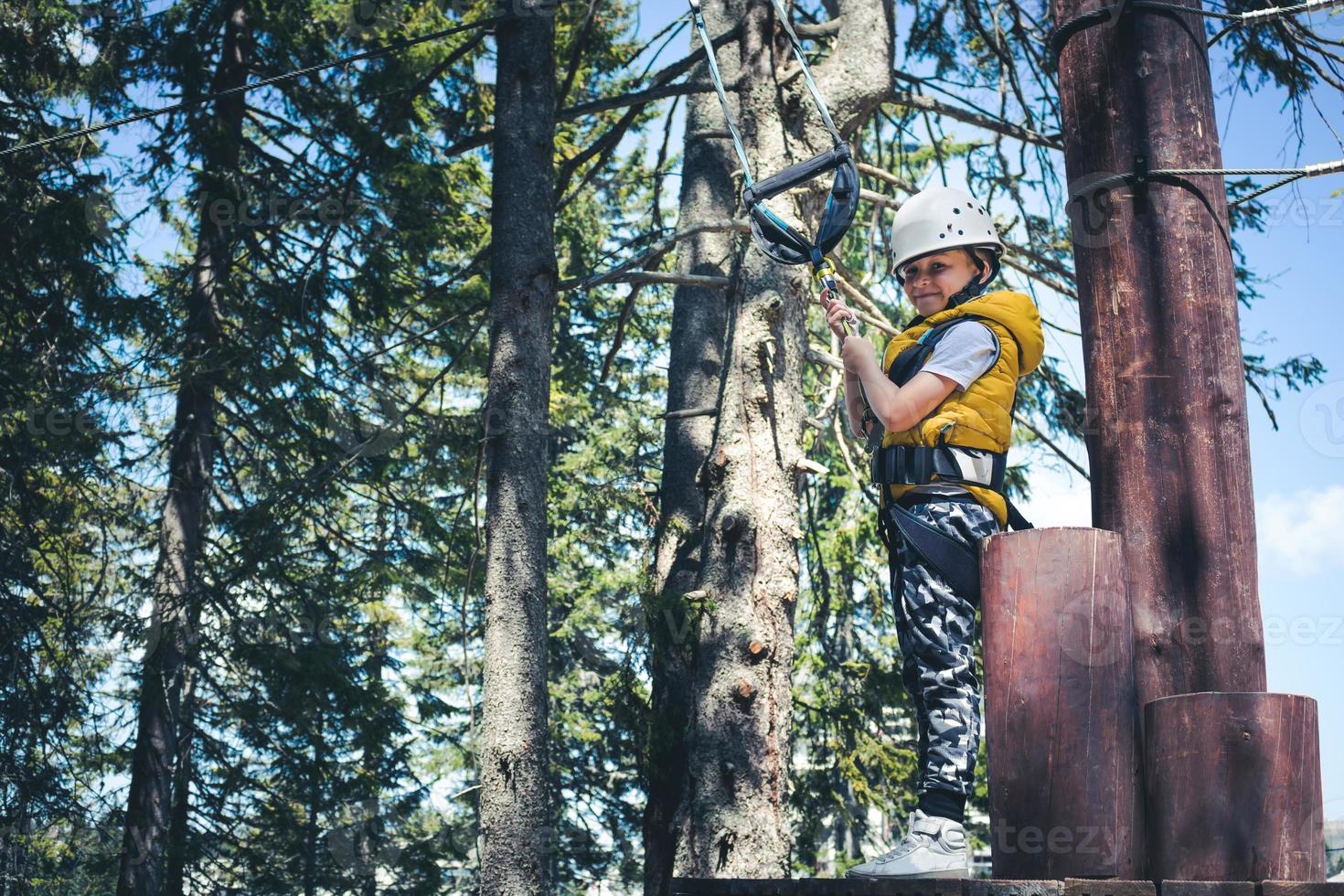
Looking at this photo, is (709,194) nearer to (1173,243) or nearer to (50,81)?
(1173,243)

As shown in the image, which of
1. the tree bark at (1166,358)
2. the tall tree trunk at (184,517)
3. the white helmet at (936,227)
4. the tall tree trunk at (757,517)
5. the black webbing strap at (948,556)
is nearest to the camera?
the tree bark at (1166,358)

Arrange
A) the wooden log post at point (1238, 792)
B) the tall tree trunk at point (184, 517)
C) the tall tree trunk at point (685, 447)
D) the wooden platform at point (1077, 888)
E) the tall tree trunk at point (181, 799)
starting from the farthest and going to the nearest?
the tall tree trunk at point (181, 799) → the tall tree trunk at point (184, 517) → the tall tree trunk at point (685, 447) → the wooden log post at point (1238, 792) → the wooden platform at point (1077, 888)

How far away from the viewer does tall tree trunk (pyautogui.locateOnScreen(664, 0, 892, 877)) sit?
6.23 m

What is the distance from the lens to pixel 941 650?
11.1 feet

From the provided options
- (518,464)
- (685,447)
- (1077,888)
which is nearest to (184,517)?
(685,447)

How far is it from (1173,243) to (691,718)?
3.87m

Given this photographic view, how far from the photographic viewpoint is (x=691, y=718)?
646 cm

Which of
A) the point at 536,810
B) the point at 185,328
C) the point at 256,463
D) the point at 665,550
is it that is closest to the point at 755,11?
the point at 665,550

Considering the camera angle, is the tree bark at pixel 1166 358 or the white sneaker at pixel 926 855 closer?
the white sneaker at pixel 926 855

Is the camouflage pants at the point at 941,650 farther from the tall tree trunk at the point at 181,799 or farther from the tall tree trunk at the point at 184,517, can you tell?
the tall tree trunk at the point at 181,799

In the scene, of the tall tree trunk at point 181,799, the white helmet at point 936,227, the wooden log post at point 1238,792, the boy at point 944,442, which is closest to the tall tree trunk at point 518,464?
the boy at point 944,442

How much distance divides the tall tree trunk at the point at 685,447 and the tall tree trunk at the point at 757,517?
29 centimetres

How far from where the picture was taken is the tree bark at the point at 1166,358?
324cm

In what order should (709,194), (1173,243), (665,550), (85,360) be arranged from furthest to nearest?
(85,360), (709,194), (665,550), (1173,243)
